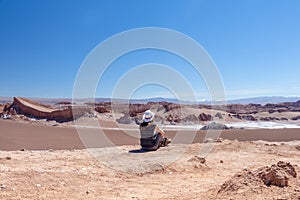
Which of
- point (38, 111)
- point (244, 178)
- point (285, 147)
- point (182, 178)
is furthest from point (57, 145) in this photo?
point (38, 111)

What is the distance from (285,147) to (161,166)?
6.54 metres

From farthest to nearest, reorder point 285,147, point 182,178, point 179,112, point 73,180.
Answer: point 179,112 < point 285,147 < point 182,178 < point 73,180

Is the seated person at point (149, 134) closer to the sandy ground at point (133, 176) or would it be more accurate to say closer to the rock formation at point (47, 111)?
the sandy ground at point (133, 176)

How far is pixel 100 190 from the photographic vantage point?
21.5 ft

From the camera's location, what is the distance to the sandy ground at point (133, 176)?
5.89 meters

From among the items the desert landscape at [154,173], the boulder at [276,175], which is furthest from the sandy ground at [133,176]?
the boulder at [276,175]

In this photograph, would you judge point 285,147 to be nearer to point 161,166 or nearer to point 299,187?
point 161,166

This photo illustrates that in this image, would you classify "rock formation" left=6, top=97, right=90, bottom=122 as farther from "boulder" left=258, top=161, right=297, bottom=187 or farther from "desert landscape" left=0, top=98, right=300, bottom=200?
"boulder" left=258, top=161, right=297, bottom=187

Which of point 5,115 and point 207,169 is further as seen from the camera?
point 5,115

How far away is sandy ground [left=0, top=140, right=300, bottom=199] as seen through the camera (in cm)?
589

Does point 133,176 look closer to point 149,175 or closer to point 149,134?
point 149,175

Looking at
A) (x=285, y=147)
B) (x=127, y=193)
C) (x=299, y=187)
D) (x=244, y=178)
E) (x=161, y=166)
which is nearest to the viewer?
(x=299, y=187)

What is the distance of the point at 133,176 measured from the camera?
26.4 feet

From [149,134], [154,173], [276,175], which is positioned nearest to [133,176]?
[154,173]
